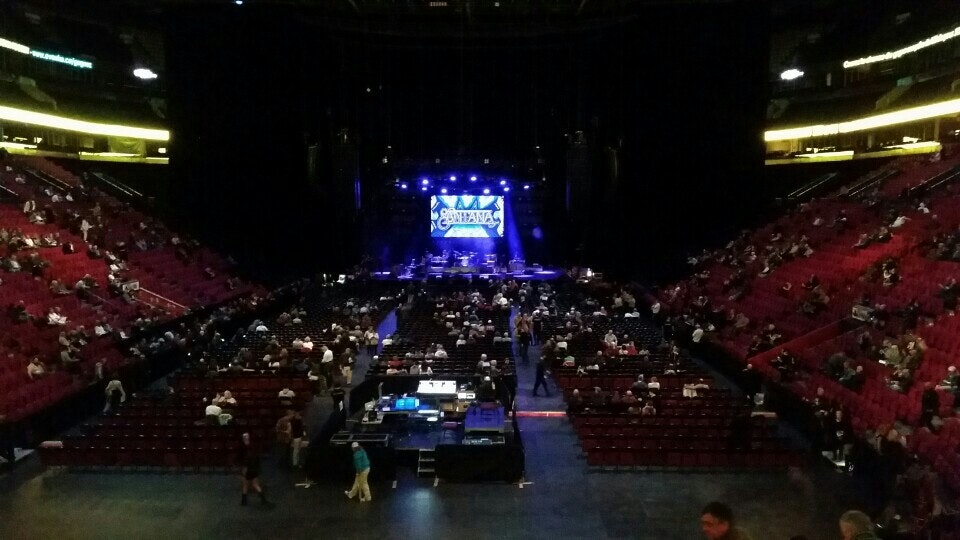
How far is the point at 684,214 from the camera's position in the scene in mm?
30953

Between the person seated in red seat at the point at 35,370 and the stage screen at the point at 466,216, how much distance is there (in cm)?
2373

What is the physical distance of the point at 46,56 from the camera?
28.7m

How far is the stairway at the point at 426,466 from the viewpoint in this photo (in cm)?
1207

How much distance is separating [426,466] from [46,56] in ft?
89.7

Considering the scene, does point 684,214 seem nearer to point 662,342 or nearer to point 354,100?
point 662,342

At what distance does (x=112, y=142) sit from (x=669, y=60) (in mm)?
28071

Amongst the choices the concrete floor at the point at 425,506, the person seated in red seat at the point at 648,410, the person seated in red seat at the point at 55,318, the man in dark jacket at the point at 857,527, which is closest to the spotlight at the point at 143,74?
the person seated in red seat at the point at 55,318

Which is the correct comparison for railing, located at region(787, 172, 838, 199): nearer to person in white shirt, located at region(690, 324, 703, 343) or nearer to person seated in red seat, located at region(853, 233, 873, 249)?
person seated in red seat, located at region(853, 233, 873, 249)

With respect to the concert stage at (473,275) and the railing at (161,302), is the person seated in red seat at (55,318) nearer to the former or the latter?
the railing at (161,302)

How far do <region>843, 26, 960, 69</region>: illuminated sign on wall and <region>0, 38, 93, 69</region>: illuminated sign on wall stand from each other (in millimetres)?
35095

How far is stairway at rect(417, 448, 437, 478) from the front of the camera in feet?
39.6

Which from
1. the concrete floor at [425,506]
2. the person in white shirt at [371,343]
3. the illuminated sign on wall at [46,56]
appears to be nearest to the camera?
the concrete floor at [425,506]

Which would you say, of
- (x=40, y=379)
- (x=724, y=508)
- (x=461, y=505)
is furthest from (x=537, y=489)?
(x=40, y=379)

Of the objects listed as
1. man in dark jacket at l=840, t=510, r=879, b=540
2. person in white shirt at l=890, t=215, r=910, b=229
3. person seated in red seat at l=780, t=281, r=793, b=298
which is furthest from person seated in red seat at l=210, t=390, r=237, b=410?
person in white shirt at l=890, t=215, r=910, b=229
